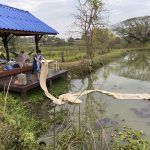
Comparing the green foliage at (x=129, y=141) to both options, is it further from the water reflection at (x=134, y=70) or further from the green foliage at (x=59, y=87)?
the water reflection at (x=134, y=70)

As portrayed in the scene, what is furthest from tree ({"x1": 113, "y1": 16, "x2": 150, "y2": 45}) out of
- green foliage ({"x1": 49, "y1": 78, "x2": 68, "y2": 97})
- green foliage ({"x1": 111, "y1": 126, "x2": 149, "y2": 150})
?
green foliage ({"x1": 111, "y1": 126, "x2": 149, "y2": 150})

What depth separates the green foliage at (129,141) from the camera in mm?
5070

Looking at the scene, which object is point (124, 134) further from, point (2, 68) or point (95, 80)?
point (95, 80)

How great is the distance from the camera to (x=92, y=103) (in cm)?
938

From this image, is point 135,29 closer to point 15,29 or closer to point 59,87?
point 59,87

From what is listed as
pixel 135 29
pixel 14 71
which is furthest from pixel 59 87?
pixel 135 29

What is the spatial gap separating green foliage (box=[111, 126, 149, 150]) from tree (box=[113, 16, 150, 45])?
45.5 meters

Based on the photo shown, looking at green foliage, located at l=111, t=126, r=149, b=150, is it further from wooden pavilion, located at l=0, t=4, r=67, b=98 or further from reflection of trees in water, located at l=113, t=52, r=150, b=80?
reflection of trees in water, located at l=113, t=52, r=150, b=80

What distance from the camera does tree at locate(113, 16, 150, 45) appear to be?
163 ft

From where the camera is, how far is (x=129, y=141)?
217 inches

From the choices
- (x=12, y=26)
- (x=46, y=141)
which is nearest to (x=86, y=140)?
(x=46, y=141)

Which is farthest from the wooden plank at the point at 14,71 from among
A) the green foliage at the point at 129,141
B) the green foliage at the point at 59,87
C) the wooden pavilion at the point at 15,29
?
the green foliage at the point at 129,141

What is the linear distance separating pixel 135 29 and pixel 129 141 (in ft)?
154

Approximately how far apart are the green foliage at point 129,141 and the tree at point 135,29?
4546 centimetres
